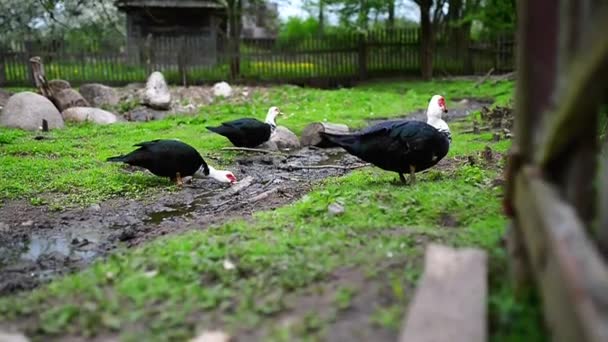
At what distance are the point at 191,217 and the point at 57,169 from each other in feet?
10.9

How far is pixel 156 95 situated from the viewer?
58.6ft

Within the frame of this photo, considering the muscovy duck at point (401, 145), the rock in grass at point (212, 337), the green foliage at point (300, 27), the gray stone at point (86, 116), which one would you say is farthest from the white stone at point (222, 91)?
the rock in grass at point (212, 337)

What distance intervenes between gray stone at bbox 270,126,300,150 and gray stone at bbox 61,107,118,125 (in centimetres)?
487

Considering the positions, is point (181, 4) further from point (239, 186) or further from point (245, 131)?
point (239, 186)

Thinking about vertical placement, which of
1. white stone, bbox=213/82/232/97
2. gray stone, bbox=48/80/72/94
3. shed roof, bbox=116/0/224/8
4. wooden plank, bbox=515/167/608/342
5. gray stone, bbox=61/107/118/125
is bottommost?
gray stone, bbox=61/107/118/125

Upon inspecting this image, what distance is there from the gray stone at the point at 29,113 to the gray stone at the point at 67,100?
141 centimetres

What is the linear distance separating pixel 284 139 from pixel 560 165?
30.3 ft

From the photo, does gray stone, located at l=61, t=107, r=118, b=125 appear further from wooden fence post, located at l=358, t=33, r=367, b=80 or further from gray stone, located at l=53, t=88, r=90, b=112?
wooden fence post, located at l=358, t=33, r=367, b=80

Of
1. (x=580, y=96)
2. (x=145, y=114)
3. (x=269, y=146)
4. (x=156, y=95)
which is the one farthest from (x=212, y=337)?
(x=156, y=95)

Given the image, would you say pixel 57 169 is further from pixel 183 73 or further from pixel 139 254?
pixel 183 73

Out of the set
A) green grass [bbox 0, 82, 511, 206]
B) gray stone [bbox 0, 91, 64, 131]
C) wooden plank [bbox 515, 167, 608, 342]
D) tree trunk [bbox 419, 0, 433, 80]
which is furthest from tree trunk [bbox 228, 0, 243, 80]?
wooden plank [bbox 515, 167, 608, 342]

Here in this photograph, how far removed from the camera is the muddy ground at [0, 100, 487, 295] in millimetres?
5656

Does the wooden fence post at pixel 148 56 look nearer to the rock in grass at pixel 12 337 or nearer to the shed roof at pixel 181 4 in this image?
the shed roof at pixel 181 4

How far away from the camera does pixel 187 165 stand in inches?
339
